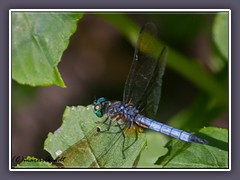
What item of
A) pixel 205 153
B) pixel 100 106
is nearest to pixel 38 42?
pixel 100 106

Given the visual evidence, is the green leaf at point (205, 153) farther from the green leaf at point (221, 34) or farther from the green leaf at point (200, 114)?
the green leaf at point (221, 34)

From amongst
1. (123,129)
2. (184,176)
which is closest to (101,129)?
(123,129)

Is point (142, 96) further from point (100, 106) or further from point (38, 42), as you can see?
point (38, 42)

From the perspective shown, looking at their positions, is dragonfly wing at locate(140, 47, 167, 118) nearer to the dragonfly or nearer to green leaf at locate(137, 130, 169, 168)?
the dragonfly

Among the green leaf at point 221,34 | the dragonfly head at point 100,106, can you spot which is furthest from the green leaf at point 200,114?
the dragonfly head at point 100,106

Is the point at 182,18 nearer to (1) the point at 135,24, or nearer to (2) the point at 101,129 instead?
(1) the point at 135,24

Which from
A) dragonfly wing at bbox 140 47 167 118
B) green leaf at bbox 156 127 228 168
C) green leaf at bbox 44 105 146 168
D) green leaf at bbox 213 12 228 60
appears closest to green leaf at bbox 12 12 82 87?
green leaf at bbox 44 105 146 168
